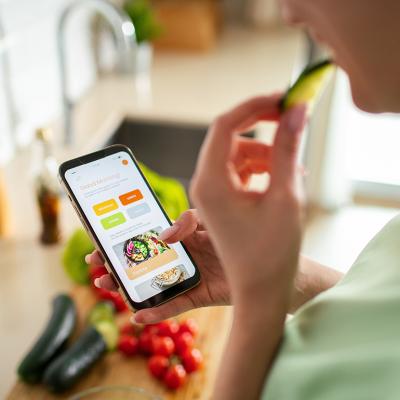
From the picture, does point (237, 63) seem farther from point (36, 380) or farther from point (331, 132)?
point (36, 380)

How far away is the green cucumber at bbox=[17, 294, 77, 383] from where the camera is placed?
2.86 feet

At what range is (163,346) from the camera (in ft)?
3.07

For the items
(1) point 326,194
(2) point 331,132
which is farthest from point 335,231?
(2) point 331,132

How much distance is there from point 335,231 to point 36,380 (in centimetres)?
173

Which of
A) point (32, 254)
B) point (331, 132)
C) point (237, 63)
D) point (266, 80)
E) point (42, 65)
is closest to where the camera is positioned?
point (32, 254)

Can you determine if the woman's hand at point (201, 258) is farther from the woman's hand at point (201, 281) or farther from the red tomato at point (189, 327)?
the red tomato at point (189, 327)

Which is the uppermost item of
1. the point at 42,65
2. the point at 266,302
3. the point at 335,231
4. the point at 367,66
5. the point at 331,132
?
the point at 367,66

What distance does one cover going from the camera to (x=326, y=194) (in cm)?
244

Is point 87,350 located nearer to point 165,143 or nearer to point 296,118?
point 296,118

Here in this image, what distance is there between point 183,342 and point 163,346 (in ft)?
0.12

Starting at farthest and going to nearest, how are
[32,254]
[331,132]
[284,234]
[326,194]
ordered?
[326,194] → [331,132] → [32,254] → [284,234]

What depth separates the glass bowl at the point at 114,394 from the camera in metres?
0.83

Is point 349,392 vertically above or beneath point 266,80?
above

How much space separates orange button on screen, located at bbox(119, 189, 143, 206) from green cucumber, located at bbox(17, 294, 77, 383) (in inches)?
11.4
